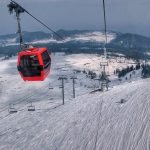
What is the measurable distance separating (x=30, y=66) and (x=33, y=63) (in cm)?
50

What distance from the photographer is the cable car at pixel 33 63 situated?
2498 cm

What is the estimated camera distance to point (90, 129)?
178ft

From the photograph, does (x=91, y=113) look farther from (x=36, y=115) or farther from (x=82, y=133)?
(x=36, y=115)

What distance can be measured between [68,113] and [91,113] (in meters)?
9.02

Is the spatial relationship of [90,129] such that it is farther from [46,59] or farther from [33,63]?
[33,63]

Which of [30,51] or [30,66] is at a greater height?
[30,51]

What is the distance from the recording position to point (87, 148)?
44.1m

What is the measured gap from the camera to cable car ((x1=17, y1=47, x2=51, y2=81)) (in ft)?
82.0

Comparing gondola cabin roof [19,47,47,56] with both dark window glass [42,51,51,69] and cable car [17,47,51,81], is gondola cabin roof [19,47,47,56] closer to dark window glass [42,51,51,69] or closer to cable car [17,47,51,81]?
cable car [17,47,51,81]

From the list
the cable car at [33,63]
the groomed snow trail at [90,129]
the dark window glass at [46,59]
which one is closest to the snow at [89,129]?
the groomed snow trail at [90,129]

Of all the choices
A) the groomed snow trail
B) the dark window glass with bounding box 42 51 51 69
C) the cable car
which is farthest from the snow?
the cable car

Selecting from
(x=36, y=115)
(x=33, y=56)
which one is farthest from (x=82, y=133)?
(x=36, y=115)

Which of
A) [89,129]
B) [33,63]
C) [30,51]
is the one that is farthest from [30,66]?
[89,129]

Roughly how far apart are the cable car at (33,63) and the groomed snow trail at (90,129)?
17616 mm
